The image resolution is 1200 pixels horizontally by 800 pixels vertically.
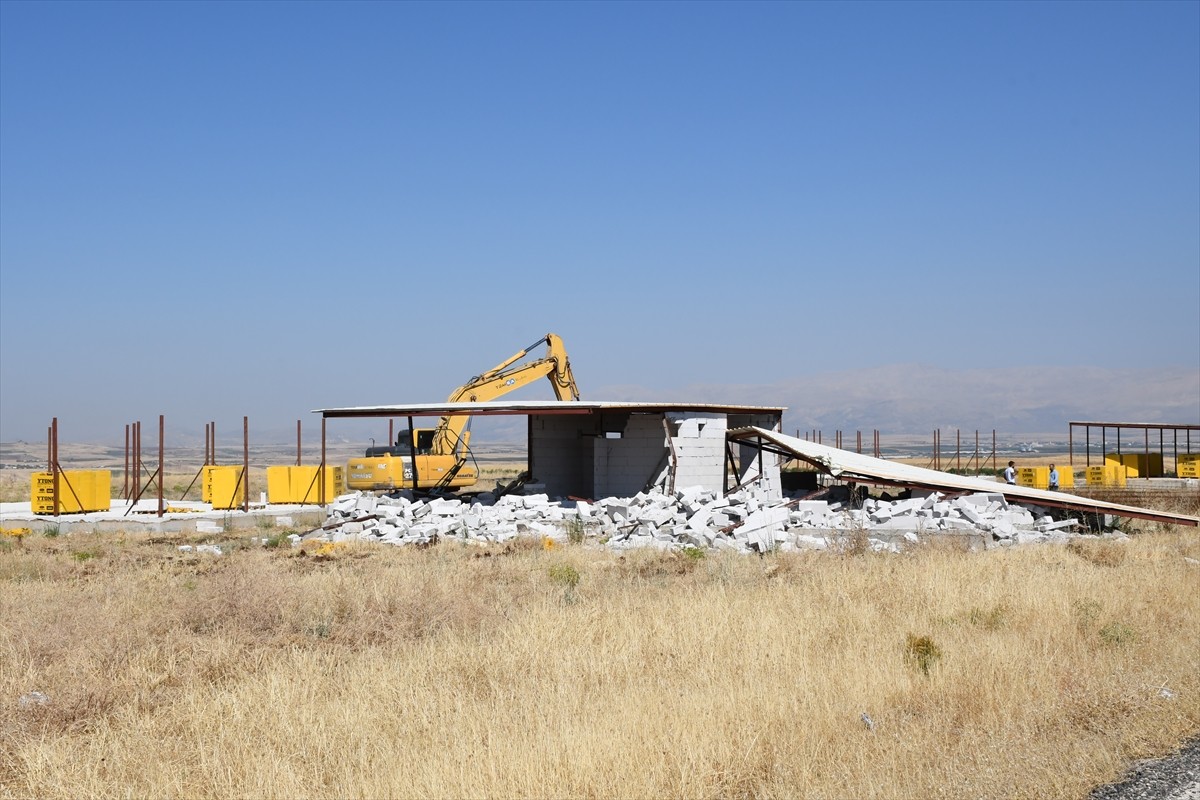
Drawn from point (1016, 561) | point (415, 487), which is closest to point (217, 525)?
point (415, 487)

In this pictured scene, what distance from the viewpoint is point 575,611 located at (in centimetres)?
1250

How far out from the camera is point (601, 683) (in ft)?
30.8

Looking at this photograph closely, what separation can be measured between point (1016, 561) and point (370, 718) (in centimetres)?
1172

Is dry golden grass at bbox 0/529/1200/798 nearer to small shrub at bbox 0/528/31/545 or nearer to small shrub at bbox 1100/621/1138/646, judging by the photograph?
small shrub at bbox 1100/621/1138/646

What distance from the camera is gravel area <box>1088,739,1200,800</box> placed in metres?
6.68

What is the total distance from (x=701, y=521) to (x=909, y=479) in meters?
5.04

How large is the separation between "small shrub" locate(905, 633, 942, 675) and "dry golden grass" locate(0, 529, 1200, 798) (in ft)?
0.09

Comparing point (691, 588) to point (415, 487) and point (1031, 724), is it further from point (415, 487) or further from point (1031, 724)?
point (415, 487)

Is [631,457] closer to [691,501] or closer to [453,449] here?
[691,501]

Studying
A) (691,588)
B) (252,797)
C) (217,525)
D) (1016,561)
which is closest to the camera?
(252,797)

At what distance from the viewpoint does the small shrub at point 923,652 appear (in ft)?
32.0

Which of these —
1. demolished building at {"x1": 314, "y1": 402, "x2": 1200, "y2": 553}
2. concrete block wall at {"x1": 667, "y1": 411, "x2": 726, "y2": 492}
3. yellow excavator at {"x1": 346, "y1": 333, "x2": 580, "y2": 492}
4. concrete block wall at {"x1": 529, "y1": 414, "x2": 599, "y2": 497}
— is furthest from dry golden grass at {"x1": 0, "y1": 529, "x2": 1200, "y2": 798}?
yellow excavator at {"x1": 346, "y1": 333, "x2": 580, "y2": 492}

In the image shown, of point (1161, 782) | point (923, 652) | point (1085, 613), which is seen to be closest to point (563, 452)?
point (1085, 613)

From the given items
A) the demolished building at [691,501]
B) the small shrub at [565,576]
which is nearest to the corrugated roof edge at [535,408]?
the demolished building at [691,501]
